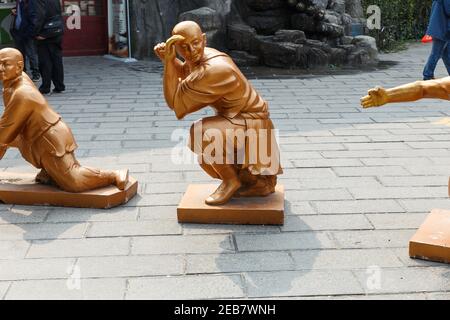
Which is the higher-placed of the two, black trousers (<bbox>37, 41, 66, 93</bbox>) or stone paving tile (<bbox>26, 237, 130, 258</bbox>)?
stone paving tile (<bbox>26, 237, 130, 258</bbox>)

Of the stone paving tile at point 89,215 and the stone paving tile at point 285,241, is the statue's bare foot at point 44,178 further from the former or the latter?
the stone paving tile at point 285,241

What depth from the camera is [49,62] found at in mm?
8781

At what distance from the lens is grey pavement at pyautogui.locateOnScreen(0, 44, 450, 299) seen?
10.9 ft

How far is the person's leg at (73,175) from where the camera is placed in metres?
4.36

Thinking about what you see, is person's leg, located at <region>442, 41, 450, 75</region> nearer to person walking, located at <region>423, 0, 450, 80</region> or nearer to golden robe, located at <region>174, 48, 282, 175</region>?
person walking, located at <region>423, 0, 450, 80</region>

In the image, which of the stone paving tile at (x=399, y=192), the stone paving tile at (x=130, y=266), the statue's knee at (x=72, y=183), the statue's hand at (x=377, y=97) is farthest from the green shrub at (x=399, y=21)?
the stone paving tile at (x=130, y=266)

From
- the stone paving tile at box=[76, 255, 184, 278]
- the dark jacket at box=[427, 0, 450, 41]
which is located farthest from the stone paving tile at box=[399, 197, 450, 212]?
the dark jacket at box=[427, 0, 450, 41]

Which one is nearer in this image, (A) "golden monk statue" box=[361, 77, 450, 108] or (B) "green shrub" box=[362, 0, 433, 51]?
(A) "golden monk statue" box=[361, 77, 450, 108]

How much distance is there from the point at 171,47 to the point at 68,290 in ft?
5.34

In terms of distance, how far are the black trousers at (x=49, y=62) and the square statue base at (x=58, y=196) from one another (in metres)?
4.53

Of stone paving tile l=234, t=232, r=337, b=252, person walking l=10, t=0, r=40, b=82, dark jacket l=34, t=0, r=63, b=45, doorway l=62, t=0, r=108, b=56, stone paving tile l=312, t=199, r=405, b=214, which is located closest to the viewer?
stone paving tile l=234, t=232, r=337, b=252

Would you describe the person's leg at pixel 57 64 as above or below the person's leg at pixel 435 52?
below

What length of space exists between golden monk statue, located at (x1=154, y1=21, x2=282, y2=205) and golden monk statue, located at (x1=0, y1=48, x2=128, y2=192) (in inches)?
32.0
